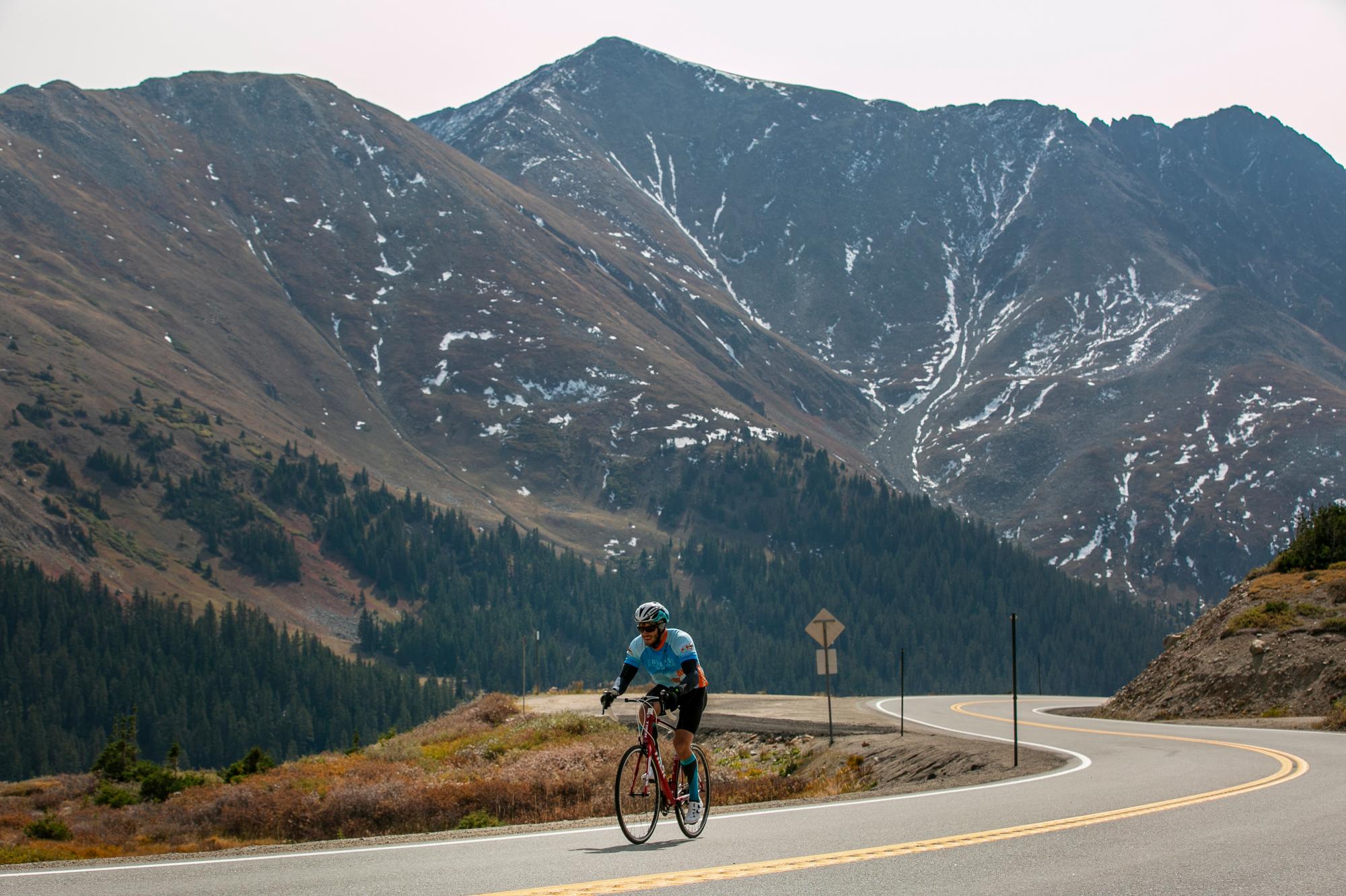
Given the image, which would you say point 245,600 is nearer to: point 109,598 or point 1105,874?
point 109,598

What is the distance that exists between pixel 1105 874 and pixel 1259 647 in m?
27.9

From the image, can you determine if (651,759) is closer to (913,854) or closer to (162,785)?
(913,854)

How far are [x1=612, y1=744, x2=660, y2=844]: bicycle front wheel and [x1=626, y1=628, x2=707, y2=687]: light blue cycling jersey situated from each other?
0.77 metres

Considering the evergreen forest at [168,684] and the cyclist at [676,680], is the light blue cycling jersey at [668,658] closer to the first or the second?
the cyclist at [676,680]

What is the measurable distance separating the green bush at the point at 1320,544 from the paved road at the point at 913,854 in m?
27.0

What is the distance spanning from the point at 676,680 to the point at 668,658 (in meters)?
0.25

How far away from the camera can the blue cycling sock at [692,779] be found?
13906mm

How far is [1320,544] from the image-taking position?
43156 millimetres

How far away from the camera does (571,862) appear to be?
1216 centimetres

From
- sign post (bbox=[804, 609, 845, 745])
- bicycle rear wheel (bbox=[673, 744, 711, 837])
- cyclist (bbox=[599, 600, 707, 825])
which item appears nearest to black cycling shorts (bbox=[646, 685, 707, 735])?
cyclist (bbox=[599, 600, 707, 825])

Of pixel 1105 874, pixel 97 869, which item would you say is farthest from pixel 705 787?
pixel 97 869

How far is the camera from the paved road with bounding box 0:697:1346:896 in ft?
35.6

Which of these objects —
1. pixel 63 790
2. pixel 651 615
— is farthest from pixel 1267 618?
pixel 63 790

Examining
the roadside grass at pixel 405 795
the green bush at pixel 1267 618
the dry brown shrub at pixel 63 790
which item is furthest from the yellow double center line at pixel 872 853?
the dry brown shrub at pixel 63 790
